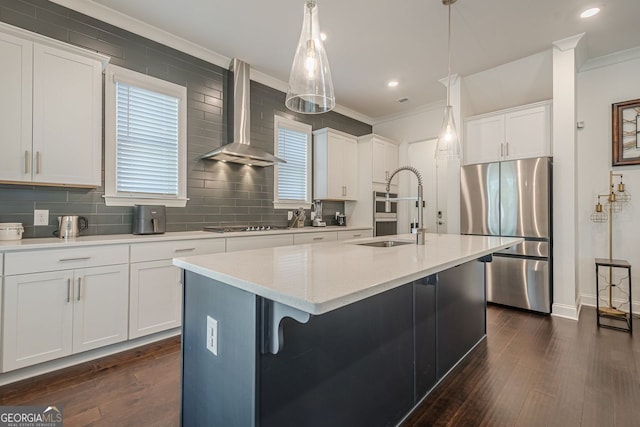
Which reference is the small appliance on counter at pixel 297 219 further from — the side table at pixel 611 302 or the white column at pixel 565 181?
the side table at pixel 611 302

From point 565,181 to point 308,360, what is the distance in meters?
3.63

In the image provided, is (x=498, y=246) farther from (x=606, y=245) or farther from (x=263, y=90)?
(x=263, y=90)

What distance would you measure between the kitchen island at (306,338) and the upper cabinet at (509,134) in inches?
104

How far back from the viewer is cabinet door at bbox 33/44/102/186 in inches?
86.3

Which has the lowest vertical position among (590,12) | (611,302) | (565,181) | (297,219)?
(611,302)

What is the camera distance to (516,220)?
3.53m

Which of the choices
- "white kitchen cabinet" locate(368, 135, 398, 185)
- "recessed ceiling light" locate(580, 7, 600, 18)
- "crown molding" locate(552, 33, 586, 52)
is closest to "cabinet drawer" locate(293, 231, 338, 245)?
"white kitchen cabinet" locate(368, 135, 398, 185)

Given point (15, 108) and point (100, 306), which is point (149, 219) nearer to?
point (100, 306)

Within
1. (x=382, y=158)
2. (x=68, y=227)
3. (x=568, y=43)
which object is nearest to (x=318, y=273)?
(x=68, y=227)

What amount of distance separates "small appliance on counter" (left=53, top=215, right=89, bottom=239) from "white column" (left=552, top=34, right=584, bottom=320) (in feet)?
15.8

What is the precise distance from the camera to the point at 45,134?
7.26 feet

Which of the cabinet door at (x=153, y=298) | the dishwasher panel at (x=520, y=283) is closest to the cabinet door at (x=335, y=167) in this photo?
the dishwasher panel at (x=520, y=283)

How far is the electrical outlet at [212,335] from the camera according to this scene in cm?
118

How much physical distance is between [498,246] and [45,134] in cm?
341
